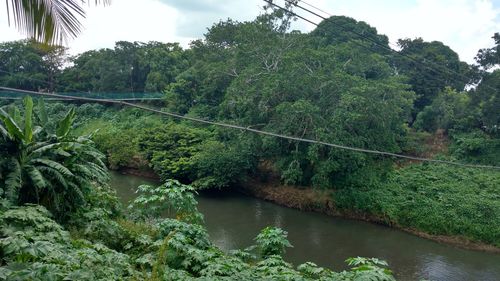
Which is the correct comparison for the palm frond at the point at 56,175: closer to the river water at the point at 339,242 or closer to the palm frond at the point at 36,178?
the palm frond at the point at 36,178

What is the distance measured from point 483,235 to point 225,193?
9.53m

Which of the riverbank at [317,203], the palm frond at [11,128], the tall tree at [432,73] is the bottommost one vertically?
the riverbank at [317,203]

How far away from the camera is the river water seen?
37.0 ft

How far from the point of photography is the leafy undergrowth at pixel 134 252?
3752mm

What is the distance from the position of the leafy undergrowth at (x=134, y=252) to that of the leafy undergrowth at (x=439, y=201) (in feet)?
30.8

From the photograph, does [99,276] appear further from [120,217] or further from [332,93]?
[332,93]

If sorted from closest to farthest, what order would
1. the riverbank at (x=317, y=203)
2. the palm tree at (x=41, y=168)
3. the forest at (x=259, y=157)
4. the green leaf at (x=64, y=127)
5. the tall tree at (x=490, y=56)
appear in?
1. the forest at (x=259, y=157)
2. the palm tree at (x=41, y=168)
3. the green leaf at (x=64, y=127)
4. the riverbank at (x=317, y=203)
5. the tall tree at (x=490, y=56)

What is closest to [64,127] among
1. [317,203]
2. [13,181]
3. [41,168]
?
[41,168]

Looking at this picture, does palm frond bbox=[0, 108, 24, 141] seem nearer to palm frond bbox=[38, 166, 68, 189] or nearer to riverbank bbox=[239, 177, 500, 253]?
palm frond bbox=[38, 166, 68, 189]

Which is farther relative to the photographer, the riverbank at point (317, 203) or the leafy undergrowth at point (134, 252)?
the riverbank at point (317, 203)

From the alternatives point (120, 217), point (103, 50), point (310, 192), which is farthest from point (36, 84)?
point (120, 217)

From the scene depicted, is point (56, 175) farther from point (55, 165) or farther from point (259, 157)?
point (259, 157)

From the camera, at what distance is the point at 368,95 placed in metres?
15.4

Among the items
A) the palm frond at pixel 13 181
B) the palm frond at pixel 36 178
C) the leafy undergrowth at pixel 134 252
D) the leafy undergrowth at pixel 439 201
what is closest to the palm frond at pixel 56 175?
the palm frond at pixel 36 178
